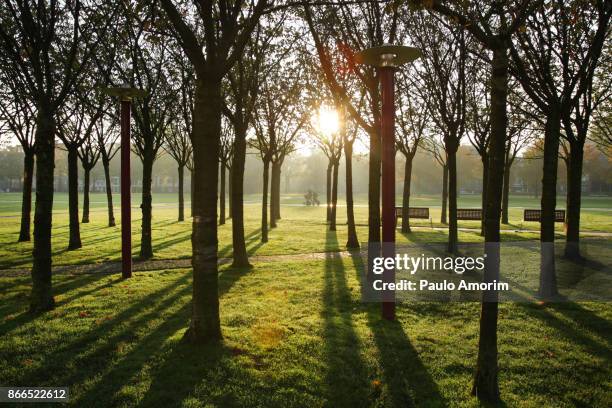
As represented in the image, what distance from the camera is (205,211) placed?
228 inches

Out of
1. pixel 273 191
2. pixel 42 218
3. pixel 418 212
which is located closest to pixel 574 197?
pixel 418 212

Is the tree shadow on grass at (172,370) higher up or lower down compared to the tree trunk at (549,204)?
lower down

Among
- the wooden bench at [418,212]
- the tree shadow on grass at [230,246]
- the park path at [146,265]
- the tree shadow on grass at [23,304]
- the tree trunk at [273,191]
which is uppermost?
the tree trunk at [273,191]

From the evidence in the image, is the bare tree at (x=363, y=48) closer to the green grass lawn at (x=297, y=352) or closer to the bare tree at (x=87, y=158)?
the green grass lawn at (x=297, y=352)

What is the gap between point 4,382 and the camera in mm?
4781

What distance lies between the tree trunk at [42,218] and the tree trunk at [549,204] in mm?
9945

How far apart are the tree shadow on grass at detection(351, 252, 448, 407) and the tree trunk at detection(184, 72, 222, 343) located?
2.57 meters

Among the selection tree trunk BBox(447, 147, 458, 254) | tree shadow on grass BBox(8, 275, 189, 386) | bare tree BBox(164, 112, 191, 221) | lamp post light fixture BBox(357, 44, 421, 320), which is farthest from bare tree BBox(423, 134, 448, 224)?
tree shadow on grass BBox(8, 275, 189, 386)

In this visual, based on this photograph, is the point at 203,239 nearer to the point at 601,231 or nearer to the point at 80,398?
the point at 80,398

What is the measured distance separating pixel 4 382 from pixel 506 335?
279 inches

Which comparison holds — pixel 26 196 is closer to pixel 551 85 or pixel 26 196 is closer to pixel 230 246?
pixel 230 246

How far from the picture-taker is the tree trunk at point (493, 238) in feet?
14.4

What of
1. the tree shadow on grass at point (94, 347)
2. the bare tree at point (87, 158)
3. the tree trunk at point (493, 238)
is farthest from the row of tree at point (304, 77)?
the bare tree at point (87, 158)

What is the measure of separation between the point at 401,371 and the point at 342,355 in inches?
33.8
